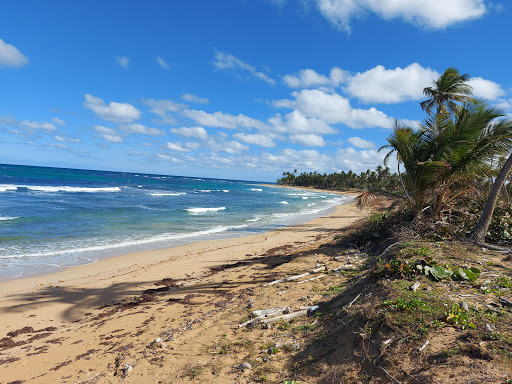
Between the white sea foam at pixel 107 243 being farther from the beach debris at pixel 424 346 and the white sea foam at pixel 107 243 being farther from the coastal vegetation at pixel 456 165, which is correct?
the beach debris at pixel 424 346

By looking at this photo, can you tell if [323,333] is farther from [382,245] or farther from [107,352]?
[382,245]

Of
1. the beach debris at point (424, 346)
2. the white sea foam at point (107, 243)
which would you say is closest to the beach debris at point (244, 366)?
the beach debris at point (424, 346)

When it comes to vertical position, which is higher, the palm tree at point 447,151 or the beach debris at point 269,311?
the palm tree at point 447,151

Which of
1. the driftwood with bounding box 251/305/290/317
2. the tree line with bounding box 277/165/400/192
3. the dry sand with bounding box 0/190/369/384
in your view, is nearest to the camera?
the dry sand with bounding box 0/190/369/384

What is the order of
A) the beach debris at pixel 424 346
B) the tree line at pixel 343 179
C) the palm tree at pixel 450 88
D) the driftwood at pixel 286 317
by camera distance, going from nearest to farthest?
the beach debris at pixel 424 346 → the driftwood at pixel 286 317 → the palm tree at pixel 450 88 → the tree line at pixel 343 179

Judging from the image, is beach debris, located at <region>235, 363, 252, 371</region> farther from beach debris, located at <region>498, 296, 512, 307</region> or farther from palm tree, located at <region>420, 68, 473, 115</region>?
palm tree, located at <region>420, 68, 473, 115</region>

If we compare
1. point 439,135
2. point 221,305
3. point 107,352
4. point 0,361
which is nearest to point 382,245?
point 439,135

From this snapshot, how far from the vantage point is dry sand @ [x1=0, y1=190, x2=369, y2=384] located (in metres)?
4.45

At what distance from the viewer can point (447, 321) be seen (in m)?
3.38

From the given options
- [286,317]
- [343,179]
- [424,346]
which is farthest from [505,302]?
[343,179]

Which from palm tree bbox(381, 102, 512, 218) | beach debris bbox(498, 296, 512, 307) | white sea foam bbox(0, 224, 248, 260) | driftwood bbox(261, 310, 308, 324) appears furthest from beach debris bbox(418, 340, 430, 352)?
white sea foam bbox(0, 224, 248, 260)

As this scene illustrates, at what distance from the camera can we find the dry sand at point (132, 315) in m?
4.45

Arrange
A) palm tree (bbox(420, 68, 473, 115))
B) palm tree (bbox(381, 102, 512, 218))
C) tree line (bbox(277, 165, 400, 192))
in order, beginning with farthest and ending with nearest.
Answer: tree line (bbox(277, 165, 400, 192)), palm tree (bbox(420, 68, 473, 115)), palm tree (bbox(381, 102, 512, 218))

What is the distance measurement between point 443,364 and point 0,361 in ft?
22.9
